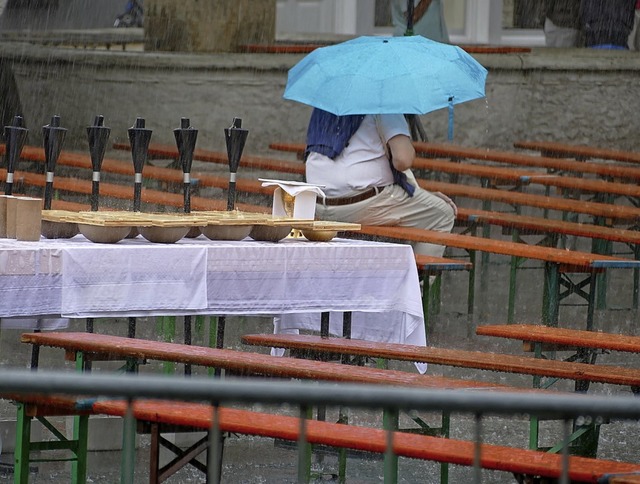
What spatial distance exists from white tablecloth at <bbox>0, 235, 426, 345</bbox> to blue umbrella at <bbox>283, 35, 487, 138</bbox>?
1.61 meters

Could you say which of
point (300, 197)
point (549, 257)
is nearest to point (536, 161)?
point (549, 257)

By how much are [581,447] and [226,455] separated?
1.43 m

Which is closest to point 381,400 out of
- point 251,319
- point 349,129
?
point 349,129

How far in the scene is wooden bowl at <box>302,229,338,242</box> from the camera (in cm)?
628

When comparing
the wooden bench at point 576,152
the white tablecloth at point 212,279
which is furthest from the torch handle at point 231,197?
the wooden bench at point 576,152

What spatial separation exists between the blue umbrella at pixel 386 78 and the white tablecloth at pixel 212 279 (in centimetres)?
161

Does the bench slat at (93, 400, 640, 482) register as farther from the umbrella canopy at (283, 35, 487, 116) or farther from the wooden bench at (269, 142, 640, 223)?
the wooden bench at (269, 142, 640, 223)

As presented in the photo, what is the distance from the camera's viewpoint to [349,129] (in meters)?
8.09

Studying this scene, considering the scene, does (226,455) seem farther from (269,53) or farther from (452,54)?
(269,53)

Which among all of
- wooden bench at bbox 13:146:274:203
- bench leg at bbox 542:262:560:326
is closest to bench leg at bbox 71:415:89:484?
bench leg at bbox 542:262:560:326

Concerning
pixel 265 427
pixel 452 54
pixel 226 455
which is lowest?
pixel 226 455

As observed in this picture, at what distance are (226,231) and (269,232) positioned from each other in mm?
172

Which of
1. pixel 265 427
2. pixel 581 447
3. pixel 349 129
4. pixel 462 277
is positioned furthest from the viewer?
pixel 462 277

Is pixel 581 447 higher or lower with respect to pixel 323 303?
lower
